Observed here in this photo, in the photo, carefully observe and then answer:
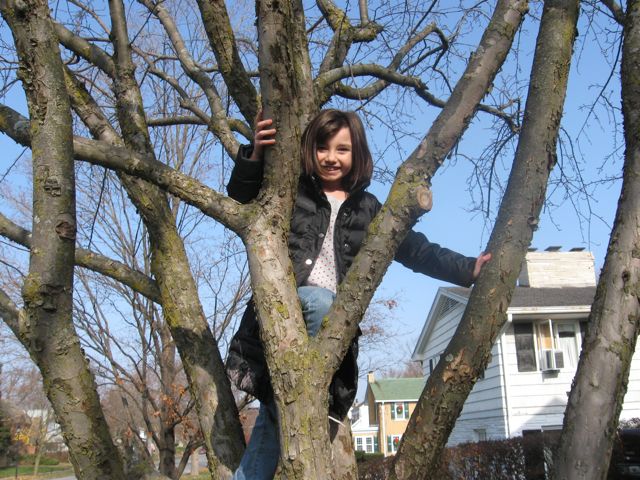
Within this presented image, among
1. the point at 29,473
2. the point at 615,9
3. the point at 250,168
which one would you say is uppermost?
the point at 615,9

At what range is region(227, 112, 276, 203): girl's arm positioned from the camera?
5.70 feet

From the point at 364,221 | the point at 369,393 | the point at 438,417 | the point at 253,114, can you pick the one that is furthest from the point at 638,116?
the point at 369,393

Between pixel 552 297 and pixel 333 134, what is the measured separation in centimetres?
1255

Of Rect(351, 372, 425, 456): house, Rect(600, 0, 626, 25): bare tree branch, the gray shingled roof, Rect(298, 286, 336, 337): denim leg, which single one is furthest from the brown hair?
Rect(351, 372, 425, 456): house

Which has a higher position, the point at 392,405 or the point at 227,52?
the point at 227,52

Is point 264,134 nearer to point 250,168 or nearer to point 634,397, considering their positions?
point 250,168

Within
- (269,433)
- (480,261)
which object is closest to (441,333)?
(480,261)

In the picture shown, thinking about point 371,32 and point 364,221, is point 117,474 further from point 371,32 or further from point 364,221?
point 371,32

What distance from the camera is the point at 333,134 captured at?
2.33 meters

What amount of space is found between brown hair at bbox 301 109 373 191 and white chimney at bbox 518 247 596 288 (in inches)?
542

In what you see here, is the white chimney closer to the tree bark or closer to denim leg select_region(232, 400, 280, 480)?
the tree bark

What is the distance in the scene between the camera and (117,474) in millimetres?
1735

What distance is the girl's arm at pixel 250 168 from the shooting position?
1737 mm

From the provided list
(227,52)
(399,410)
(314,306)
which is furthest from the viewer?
(399,410)
